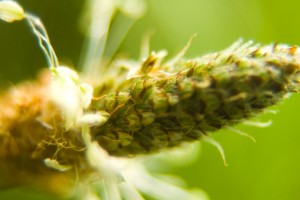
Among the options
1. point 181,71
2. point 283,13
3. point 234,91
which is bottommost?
point 234,91

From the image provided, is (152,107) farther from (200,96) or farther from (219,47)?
(219,47)

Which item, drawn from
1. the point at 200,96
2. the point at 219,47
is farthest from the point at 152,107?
the point at 219,47

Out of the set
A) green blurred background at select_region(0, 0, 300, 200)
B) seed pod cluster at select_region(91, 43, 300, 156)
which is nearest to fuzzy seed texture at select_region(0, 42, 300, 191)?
seed pod cluster at select_region(91, 43, 300, 156)

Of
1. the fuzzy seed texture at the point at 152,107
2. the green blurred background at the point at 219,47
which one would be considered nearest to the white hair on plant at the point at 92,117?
the fuzzy seed texture at the point at 152,107

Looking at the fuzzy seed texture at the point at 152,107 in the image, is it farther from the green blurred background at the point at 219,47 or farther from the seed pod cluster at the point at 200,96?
the green blurred background at the point at 219,47

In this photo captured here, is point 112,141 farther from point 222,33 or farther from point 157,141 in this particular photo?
point 222,33

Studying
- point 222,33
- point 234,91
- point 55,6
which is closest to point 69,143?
point 234,91
